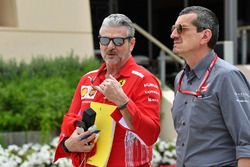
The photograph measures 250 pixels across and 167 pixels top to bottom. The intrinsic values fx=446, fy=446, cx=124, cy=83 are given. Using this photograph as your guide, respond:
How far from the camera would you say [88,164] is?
283 cm

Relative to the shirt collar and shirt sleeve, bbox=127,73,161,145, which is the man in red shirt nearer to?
shirt sleeve, bbox=127,73,161,145

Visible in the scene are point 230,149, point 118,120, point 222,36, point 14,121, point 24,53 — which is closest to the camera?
point 230,149

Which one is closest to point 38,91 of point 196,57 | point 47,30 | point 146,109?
point 47,30

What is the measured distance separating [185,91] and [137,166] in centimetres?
65

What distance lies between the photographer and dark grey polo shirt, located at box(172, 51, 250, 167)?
7.22ft

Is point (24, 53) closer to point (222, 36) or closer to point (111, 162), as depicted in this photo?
point (111, 162)

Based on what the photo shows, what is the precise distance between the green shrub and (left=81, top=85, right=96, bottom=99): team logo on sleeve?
2.75 meters

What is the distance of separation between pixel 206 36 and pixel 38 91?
13.5 ft

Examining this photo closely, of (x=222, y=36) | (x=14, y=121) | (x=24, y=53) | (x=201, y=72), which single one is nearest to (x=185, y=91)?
(x=201, y=72)

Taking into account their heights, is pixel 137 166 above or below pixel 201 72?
below

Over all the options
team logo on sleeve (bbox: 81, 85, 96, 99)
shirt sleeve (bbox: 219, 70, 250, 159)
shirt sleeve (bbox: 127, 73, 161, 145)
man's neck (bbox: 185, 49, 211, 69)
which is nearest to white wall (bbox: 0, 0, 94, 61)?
team logo on sleeve (bbox: 81, 85, 96, 99)

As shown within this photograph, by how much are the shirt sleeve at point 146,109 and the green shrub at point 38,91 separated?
119 inches

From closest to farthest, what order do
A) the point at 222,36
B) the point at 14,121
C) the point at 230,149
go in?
the point at 230,149 → the point at 14,121 → the point at 222,36

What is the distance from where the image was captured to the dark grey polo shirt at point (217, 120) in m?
2.20
